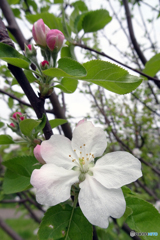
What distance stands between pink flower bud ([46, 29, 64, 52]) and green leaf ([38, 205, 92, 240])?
2.19ft

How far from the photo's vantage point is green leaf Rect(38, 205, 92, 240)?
0.67 meters

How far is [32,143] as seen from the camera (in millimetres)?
868

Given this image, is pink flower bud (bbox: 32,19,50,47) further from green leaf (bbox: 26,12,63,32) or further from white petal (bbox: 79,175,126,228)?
white petal (bbox: 79,175,126,228)

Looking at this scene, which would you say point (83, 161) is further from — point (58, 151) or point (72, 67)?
point (72, 67)

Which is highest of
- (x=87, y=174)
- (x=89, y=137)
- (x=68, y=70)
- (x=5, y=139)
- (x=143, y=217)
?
(x=68, y=70)

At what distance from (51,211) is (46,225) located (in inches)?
1.9

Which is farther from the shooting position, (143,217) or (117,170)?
(143,217)

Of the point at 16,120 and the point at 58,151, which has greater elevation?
the point at 16,120

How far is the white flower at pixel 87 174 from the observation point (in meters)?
0.61

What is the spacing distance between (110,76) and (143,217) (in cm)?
61

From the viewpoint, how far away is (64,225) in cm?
71

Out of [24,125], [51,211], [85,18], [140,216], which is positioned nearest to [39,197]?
[51,211]

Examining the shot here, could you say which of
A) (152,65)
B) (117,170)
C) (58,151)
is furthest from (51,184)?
(152,65)

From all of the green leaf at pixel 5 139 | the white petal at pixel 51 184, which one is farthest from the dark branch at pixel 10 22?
the white petal at pixel 51 184
